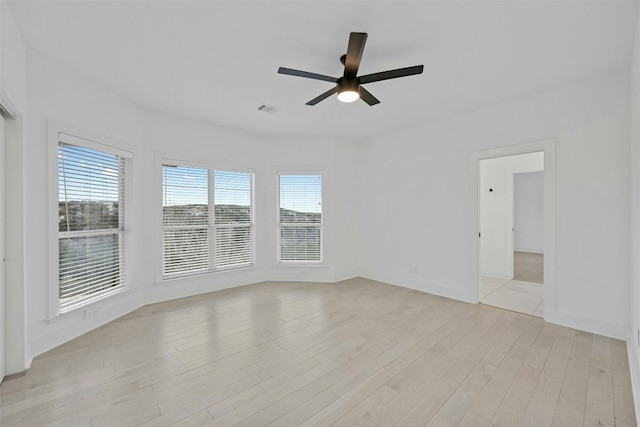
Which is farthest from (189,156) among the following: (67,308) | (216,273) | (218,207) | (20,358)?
(20,358)

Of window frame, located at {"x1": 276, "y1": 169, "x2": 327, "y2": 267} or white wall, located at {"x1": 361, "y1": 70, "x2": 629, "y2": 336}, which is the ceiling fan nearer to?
white wall, located at {"x1": 361, "y1": 70, "x2": 629, "y2": 336}

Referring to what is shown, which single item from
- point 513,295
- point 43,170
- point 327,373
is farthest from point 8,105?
point 513,295

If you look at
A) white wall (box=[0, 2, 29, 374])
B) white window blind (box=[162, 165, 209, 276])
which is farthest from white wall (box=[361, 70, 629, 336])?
white wall (box=[0, 2, 29, 374])

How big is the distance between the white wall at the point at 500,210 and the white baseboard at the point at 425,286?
185cm

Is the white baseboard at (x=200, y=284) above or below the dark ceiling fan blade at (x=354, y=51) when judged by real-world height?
below

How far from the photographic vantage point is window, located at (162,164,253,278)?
166 inches

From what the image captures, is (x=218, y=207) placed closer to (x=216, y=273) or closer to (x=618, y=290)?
(x=216, y=273)

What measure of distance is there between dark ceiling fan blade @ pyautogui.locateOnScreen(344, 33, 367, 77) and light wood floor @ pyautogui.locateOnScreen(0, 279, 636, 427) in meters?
2.58

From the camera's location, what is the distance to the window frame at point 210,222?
4.07m

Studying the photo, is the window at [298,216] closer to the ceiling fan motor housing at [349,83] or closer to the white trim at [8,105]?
the ceiling fan motor housing at [349,83]

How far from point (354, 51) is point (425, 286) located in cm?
380

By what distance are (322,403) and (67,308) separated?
2.86 metres

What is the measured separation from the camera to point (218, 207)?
4.72 metres

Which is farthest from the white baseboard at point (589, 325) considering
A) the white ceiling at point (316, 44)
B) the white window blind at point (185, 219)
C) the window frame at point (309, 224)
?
the white window blind at point (185, 219)
